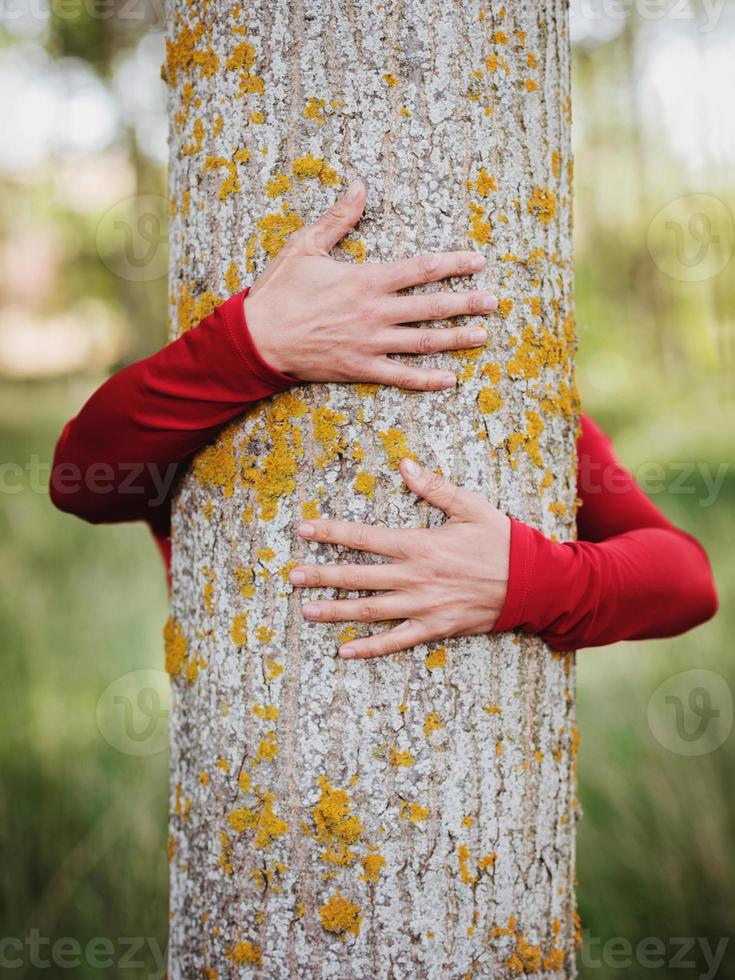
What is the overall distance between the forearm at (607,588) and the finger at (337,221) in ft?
1.84

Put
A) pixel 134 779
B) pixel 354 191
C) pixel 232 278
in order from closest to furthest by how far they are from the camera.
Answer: pixel 354 191
pixel 232 278
pixel 134 779

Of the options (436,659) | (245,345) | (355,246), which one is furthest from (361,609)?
(355,246)

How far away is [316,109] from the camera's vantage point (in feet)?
4.26

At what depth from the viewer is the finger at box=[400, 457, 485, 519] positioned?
1285mm

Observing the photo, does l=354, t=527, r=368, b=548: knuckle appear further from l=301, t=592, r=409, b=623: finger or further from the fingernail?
the fingernail

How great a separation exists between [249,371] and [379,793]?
0.72 meters

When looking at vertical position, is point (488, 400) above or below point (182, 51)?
below

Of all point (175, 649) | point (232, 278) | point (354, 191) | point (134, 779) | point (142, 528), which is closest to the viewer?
point (354, 191)

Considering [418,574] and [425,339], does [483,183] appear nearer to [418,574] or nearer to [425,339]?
[425,339]

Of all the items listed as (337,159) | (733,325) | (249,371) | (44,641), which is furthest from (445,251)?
(733,325)

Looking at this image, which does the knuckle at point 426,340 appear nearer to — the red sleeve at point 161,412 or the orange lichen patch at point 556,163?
the red sleeve at point 161,412

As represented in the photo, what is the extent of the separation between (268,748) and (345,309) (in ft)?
2.42

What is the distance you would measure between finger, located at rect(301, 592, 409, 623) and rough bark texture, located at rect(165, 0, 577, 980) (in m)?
0.04

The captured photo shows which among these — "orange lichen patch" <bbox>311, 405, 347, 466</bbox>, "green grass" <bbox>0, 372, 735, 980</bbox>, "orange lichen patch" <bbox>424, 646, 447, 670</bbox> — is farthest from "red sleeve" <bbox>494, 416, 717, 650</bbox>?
"green grass" <bbox>0, 372, 735, 980</bbox>
